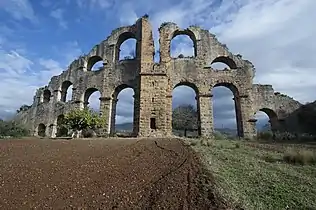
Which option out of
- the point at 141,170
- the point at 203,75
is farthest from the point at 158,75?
the point at 141,170

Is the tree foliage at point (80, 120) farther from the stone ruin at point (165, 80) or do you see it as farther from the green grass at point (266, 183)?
the green grass at point (266, 183)

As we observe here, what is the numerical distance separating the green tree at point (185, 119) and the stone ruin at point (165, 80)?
5979 millimetres

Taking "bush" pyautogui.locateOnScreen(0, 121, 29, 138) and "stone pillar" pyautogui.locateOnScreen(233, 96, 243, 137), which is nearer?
"bush" pyautogui.locateOnScreen(0, 121, 29, 138)

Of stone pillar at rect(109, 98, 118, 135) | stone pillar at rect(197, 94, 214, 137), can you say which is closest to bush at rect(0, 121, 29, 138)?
stone pillar at rect(109, 98, 118, 135)

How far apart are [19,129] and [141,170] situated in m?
18.8

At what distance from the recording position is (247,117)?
21.2 metres

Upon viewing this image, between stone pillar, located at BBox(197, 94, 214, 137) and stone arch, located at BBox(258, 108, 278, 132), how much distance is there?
4.77 m

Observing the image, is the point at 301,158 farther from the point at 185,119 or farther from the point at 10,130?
the point at 185,119

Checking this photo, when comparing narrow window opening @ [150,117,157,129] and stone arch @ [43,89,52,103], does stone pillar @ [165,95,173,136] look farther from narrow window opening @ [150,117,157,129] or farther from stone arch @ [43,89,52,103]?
stone arch @ [43,89,52,103]

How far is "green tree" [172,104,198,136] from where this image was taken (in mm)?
27734

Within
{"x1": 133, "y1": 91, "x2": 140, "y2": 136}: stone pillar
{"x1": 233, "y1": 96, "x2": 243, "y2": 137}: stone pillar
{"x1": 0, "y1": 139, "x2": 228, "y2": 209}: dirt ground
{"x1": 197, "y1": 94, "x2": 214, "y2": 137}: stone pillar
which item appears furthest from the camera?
{"x1": 233, "y1": 96, "x2": 243, "y2": 137}: stone pillar

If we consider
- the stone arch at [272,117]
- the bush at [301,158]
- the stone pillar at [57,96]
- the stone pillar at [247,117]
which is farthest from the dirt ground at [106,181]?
the stone pillar at [57,96]

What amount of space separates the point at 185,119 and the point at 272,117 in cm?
925

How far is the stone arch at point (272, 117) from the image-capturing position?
73.3 ft
